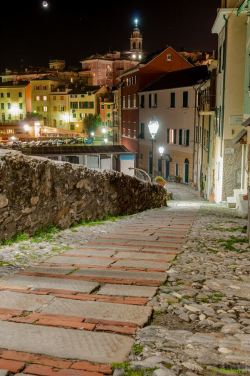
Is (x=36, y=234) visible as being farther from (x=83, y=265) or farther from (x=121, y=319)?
(x=121, y=319)

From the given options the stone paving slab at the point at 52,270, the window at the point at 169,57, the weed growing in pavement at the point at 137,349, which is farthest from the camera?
the window at the point at 169,57

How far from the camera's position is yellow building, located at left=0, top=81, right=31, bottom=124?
92.3 metres

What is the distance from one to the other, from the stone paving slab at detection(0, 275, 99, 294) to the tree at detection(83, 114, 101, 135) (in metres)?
74.6

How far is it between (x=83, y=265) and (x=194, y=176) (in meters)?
32.3

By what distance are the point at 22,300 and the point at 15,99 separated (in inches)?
3707

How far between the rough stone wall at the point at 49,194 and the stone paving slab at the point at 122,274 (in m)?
2.10

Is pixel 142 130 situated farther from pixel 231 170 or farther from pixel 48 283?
pixel 48 283

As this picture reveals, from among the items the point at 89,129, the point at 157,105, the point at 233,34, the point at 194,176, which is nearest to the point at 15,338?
the point at 233,34

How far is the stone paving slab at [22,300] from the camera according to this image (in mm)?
4000

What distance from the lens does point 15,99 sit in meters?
93.1

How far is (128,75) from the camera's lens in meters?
55.7

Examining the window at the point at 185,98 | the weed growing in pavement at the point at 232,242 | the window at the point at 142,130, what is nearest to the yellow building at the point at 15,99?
the window at the point at 142,130

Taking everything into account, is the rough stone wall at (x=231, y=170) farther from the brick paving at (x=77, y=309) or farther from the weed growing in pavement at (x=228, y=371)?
the weed growing in pavement at (x=228, y=371)


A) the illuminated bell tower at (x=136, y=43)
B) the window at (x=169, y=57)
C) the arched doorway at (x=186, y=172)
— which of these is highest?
the illuminated bell tower at (x=136, y=43)
